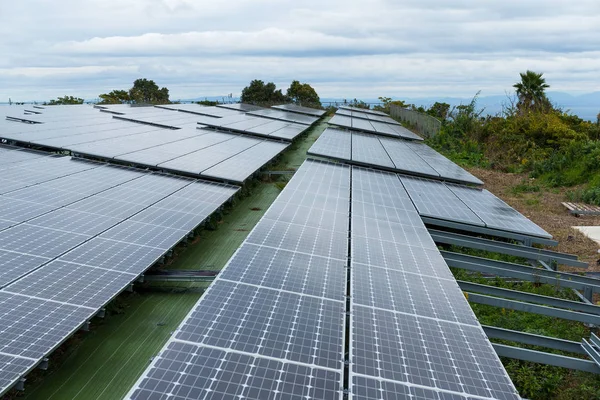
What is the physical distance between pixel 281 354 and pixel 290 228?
16.9ft

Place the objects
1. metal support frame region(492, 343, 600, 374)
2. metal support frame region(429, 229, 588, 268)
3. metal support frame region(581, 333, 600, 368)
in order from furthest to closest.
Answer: metal support frame region(429, 229, 588, 268)
metal support frame region(581, 333, 600, 368)
metal support frame region(492, 343, 600, 374)

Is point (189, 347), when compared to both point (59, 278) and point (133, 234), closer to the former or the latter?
point (59, 278)

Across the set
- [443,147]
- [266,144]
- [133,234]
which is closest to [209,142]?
[266,144]

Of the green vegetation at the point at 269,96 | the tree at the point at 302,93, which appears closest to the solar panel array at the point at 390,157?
the green vegetation at the point at 269,96

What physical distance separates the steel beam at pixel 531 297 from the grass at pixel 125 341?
6.32 metres

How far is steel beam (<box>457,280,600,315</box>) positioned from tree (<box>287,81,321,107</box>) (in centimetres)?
7170

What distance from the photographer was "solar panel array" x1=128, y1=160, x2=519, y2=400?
5.71m

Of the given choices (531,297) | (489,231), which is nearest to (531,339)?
(531,297)

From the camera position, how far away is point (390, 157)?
24.0m

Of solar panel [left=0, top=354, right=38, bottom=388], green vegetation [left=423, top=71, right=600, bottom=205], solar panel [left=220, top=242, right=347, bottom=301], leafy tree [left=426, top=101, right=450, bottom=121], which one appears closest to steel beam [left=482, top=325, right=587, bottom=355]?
solar panel [left=220, top=242, right=347, bottom=301]

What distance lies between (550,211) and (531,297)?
43.1 feet

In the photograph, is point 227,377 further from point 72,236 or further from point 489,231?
point 489,231

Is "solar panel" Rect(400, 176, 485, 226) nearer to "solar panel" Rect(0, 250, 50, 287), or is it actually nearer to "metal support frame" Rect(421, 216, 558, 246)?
"metal support frame" Rect(421, 216, 558, 246)

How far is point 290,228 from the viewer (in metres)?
11.2
